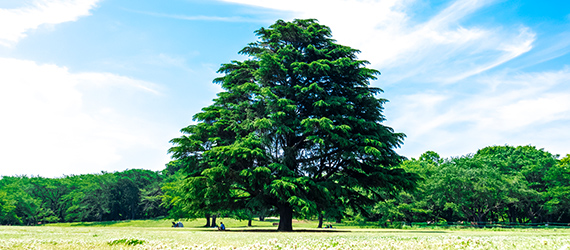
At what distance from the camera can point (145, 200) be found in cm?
8250

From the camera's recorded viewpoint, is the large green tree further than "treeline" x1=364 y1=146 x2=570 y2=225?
No

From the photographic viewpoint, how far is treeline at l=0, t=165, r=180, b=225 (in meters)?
79.1

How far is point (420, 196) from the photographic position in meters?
50.6

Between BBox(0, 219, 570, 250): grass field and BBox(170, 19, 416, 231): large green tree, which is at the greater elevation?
BBox(170, 19, 416, 231): large green tree

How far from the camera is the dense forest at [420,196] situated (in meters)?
48.6

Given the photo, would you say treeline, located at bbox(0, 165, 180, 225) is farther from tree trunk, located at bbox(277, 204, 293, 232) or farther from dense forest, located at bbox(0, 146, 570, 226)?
tree trunk, located at bbox(277, 204, 293, 232)

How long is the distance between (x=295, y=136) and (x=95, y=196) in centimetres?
7201

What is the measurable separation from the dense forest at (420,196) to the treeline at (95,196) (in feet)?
0.61

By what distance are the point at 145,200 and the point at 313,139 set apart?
69344 millimetres

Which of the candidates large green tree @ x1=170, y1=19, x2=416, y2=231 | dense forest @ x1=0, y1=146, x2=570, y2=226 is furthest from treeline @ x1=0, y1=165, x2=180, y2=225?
large green tree @ x1=170, y1=19, x2=416, y2=231

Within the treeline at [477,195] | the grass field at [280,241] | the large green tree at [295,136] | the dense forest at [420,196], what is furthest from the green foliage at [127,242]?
the treeline at [477,195]

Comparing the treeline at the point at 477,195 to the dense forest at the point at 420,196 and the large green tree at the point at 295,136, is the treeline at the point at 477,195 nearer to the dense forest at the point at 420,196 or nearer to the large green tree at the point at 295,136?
the dense forest at the point at 420,196

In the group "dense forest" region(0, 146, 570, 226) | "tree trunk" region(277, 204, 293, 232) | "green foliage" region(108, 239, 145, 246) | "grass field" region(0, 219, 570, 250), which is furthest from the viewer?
"dense forest" region(0, 146, 570, 226)

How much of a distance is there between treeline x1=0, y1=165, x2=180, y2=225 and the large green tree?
55071 millimetres
